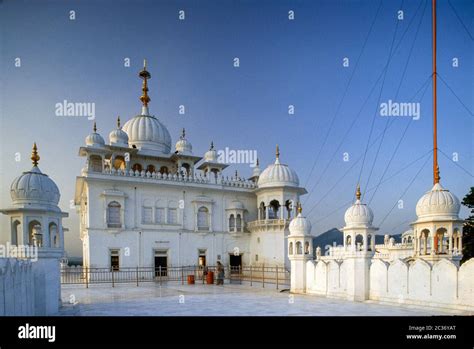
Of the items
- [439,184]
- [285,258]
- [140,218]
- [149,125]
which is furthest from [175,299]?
[149,125]

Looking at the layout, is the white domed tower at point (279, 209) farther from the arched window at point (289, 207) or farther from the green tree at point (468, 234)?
the green tree at point (468, 234)

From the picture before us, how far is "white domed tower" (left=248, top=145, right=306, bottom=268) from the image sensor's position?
19734 millimetres

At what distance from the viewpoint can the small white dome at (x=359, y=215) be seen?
9.59 meters

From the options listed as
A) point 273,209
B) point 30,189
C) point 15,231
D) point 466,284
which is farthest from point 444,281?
point 273,209

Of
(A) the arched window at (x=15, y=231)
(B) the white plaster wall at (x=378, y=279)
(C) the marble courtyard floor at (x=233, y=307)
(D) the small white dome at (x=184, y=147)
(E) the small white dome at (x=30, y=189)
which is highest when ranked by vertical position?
(D) the small white dome at (x=184, y=147)

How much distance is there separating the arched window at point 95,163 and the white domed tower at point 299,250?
487 inches

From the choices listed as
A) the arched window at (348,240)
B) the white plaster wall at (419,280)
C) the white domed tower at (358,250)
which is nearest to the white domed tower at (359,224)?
the white domed tower at (358,250)

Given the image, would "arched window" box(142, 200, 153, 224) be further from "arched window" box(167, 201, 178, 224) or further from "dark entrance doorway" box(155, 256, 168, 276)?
"dark entrance doorway" box(155, 256, 168, 276)

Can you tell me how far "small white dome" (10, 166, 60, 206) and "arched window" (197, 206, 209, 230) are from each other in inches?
509

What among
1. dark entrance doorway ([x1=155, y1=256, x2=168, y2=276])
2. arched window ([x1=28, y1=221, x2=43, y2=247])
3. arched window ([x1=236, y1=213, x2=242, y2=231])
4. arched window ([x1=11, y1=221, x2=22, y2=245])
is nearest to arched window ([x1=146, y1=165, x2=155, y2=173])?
dark entrance doorway ([x1=155, y1=256, x2=168, y2=276])

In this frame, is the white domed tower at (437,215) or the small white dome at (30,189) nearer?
the small white dome at (30,189)
